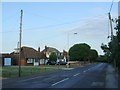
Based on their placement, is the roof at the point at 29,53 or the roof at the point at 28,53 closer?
the roof at the point at 28,53

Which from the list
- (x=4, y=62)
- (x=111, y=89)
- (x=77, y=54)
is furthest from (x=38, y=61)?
(x=111, y=89)

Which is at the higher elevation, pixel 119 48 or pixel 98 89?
pixel 119 48

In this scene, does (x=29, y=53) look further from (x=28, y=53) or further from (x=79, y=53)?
(x=79, y=53)

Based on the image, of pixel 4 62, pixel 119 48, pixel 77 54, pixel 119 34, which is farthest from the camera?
pixel 77 54

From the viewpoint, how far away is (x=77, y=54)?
15375 centimetres

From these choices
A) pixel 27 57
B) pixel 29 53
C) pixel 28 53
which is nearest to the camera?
pixel 27 57

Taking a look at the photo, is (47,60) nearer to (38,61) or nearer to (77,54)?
(38,61)

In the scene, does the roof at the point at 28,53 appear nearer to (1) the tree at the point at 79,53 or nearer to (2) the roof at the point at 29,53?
(2) the roof at the point at 29,53

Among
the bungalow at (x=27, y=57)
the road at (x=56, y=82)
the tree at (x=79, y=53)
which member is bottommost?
the road at (x=56, y=82)

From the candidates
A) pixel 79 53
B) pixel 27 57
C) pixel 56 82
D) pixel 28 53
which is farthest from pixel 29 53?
pixel 56 82

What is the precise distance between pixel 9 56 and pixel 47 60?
25093 mm

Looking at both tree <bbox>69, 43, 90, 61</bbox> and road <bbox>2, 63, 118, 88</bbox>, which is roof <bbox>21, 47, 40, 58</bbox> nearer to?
tree <bbox>69, 43, 90, 61</bbox>

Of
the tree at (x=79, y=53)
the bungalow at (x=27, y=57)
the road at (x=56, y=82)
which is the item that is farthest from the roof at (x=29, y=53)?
the road at (x=56, y=82)

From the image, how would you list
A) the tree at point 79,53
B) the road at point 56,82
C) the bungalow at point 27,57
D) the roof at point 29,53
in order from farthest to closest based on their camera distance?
the tree at point 79,53 → the roof at point 29,53 → the bungalow at point 27,57 → the road at point 56,82
